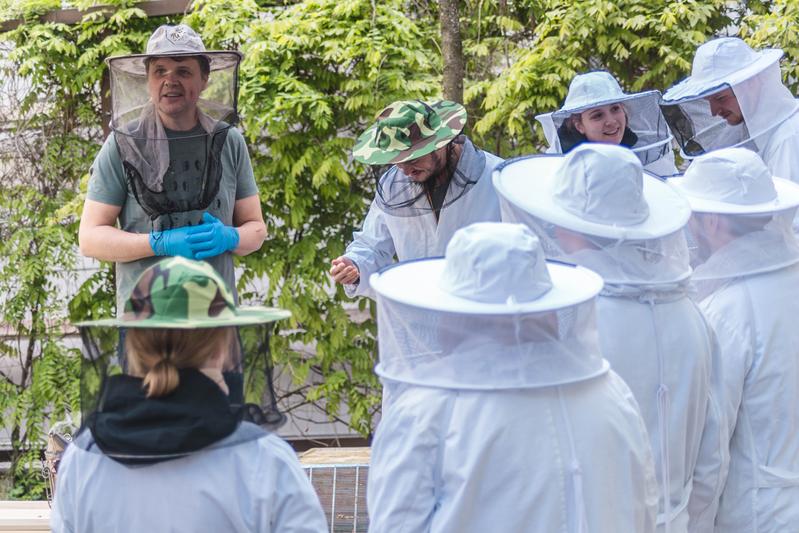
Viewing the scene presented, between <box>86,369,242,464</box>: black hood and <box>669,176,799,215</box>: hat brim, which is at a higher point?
<box>669,176,799,215</box>: hat brim

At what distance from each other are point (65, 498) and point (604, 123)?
2860 millimetres

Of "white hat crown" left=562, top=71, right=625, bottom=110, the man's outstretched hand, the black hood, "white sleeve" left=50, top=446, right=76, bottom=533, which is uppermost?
"white hat crown" left=562, top=71, right=625, bottom=110

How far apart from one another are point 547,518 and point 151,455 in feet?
2.87

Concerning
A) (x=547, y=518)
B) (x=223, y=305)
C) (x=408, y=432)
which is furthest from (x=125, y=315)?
(x=547, y=518)

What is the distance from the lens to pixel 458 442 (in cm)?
236

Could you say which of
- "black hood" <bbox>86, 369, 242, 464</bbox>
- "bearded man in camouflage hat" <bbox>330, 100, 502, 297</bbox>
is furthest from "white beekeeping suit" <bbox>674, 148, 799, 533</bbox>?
"black hood" <bbox>86, 369, 242, 464</bbox>

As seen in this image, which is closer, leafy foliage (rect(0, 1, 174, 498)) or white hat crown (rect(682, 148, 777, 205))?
white hat crown (rect(682, 148, 777, 205))

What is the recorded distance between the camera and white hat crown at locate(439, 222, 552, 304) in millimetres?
2322

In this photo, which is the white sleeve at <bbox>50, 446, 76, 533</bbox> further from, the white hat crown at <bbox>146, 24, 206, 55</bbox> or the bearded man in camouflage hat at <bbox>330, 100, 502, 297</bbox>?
the white hat crown at <bbox>146, 24, 206, 55</bbox>

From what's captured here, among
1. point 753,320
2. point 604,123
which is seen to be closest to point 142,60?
point 604,123

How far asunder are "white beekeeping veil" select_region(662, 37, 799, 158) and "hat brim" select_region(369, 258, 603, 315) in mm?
2130

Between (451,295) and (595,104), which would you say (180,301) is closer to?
(451,295)

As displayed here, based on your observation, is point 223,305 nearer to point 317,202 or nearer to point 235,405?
point 235,405

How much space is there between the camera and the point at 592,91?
4445 millimetres
